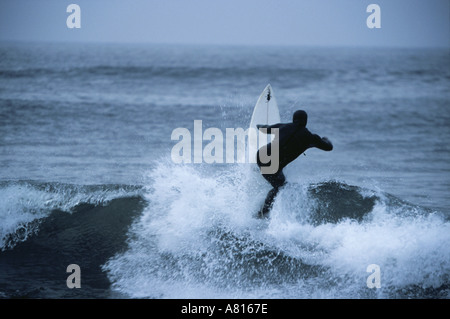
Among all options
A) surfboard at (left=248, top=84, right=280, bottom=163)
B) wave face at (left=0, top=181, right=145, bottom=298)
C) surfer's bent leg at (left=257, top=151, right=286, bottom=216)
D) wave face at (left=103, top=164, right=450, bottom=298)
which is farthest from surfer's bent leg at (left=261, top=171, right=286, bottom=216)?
wave face at (left=0, top=181, right=145, bottom=298)

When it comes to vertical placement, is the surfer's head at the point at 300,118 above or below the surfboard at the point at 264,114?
below

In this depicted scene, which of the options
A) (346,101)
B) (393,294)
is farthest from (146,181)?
(346,101)

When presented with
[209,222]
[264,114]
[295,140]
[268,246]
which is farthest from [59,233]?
[264,114]

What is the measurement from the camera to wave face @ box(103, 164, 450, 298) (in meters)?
5.53

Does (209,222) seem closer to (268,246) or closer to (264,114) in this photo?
(268,246)

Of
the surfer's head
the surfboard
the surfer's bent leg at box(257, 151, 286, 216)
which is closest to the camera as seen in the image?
the surfer's head

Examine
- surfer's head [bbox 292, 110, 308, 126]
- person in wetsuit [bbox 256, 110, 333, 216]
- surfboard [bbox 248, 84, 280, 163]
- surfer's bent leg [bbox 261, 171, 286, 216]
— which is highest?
surfboard [bbox 248, 84, 280, 163]

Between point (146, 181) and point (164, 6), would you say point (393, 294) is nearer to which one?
point (146, 181)

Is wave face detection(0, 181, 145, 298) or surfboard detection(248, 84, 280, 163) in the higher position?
surfboard detection(248, 84, 280, 163)

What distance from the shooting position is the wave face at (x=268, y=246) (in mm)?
5531

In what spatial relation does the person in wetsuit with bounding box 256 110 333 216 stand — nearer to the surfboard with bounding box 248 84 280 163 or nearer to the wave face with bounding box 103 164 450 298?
the wave face with bounding box 103 164 450 298

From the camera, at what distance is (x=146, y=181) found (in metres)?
9.53

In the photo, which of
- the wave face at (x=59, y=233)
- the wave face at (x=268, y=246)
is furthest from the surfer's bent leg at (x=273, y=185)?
the wave face at (x=59, y=233)

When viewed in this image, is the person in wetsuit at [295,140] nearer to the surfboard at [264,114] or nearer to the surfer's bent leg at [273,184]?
the surfer's bent leg at [273,184]
